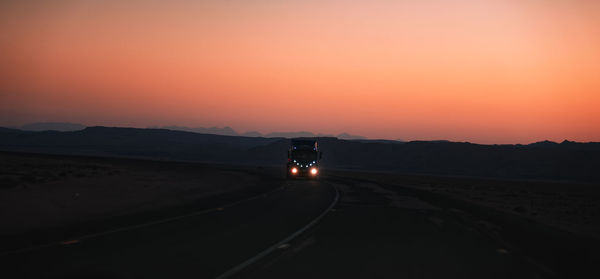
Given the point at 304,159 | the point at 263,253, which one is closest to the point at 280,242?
the point at 263,253

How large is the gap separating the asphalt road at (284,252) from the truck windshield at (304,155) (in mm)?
36422

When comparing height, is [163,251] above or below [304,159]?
below

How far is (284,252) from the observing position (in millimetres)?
11609

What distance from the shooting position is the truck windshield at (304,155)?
55.3 meters

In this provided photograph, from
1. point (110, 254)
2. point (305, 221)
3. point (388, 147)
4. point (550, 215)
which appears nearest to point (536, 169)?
point (388, 147)

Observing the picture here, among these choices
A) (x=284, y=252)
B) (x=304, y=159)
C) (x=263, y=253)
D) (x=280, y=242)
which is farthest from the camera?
(x=304, y=159)

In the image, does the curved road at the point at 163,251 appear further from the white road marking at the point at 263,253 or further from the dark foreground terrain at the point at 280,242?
the white road marking at the point at 263,253

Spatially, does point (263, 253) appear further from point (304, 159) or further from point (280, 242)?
point (304, 159)

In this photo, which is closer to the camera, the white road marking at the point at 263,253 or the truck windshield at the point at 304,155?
the white road marking at the point at 263,253

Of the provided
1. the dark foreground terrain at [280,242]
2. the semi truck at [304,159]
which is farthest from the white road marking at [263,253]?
the semi truck at [304,159]

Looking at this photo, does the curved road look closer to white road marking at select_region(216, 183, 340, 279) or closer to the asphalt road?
the asphalt road

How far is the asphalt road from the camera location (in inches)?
372

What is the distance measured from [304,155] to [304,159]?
41 cm

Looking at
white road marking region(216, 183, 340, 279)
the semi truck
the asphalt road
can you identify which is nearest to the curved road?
the asphalt road
